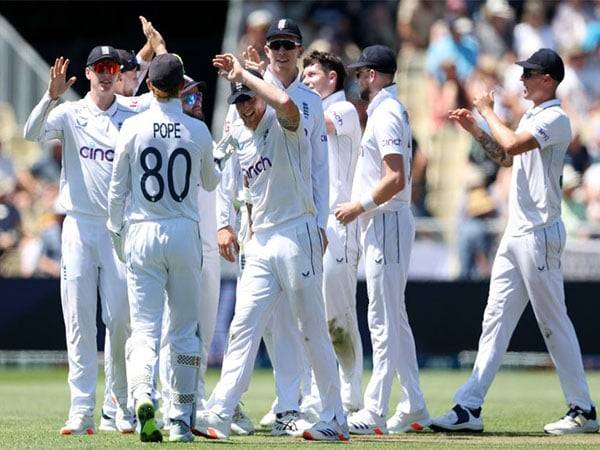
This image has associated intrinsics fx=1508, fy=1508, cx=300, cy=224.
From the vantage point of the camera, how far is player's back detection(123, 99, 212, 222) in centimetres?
1000

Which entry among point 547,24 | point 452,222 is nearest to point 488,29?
point 547,24

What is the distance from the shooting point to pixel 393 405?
46.3 feet

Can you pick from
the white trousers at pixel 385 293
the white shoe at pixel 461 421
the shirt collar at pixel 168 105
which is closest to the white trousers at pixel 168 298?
the shirt collar at pixel 168 105

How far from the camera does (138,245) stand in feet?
32.9

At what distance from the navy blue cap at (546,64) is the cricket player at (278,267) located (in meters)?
2.19

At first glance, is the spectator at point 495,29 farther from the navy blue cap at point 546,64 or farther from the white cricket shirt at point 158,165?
the white cricket shirt at point 158,165

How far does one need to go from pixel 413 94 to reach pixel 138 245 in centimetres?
1511

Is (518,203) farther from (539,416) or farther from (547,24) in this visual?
(547,24)

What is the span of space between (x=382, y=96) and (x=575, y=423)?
288cm

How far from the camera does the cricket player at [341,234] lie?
38.8ft

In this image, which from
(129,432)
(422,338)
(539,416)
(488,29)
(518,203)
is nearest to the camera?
(129,432)

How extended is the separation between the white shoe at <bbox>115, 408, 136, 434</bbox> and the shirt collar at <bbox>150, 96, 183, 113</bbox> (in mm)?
2351

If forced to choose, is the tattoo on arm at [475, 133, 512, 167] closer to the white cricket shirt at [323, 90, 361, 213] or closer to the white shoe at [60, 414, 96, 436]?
the white cricket shirt at [323, 90, 361, 213]

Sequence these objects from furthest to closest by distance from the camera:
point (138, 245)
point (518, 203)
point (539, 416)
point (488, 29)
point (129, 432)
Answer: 1. point (488, 29)
2. point (539, 416)
3. point (518, 203)
4. point (129, 432)
5. point (138, 245)
